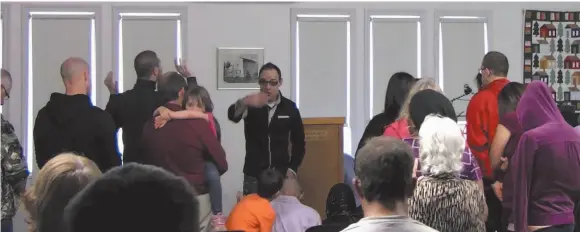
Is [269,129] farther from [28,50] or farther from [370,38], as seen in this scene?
[28,50]

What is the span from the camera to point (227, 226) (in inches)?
171

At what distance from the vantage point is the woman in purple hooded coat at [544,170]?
A: 342 cm

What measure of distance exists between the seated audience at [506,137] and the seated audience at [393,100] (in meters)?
0.52

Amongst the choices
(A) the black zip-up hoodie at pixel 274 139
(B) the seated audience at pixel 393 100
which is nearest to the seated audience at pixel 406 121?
(B) the seated audience at pixel 393 100

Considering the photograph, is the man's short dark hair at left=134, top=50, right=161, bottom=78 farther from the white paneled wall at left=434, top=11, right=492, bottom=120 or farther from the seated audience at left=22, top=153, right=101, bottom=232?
the white paneled wall at left=434, top=11, right=492, bottom=120

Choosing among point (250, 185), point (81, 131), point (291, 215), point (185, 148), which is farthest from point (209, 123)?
point (81, 131)

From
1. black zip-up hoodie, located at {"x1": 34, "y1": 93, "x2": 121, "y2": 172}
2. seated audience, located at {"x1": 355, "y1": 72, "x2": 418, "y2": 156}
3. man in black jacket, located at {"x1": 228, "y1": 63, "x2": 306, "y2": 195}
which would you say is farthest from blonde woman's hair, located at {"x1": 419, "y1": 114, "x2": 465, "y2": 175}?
man in black jacket, located at {"x1": 228, "y1": 63, "x2": 306, "y2": 195}

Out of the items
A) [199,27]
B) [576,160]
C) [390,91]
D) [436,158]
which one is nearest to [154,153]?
[390,91]

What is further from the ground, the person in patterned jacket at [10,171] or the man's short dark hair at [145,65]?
the man's short dark hair at [145,65]

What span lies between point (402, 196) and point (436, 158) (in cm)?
80

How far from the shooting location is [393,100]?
14.2ft

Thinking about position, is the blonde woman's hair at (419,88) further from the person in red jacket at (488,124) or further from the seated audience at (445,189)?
the person in red jacket at (488,124)

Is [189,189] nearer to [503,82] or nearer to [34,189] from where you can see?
[34,189]

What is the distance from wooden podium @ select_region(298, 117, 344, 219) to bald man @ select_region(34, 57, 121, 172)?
188 centimetres
